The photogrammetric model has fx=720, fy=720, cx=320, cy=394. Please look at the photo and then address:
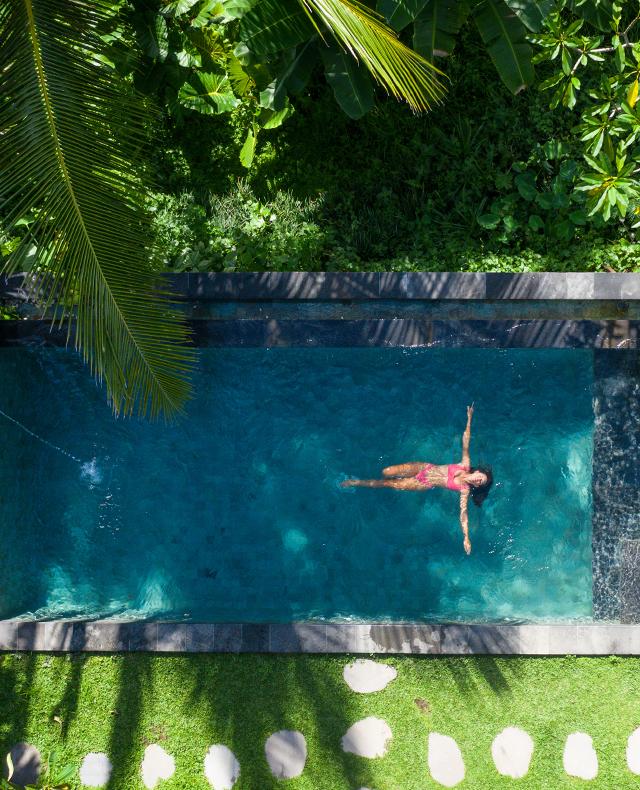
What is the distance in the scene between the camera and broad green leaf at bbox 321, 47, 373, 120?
582 cm

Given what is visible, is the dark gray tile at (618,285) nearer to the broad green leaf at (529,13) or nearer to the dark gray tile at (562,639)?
the broad green leaf at (529,13)

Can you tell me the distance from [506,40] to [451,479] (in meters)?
3.81

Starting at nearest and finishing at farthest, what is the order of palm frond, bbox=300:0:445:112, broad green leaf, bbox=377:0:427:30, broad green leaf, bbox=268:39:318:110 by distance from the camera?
palm frond, bbox=300:0:445:112, broad green leaf, bbox=377:0:427:30, broad green leaf, bbox=268:39:318:110

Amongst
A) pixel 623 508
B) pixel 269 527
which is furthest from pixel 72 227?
pixel 623 508

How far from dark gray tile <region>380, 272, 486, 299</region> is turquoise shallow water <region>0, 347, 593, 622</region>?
1.96 feet

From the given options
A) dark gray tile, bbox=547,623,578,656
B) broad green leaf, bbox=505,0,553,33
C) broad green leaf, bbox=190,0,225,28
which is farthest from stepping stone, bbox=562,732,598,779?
broad green leaf, bbox=190,0,225,28

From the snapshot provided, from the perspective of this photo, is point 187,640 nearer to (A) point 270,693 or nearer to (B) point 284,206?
(A) point 270,693

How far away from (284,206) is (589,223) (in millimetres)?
2879

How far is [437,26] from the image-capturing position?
5.63 m

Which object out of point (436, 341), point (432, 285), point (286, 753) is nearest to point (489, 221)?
point (432, 285)

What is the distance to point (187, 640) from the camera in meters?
6.31

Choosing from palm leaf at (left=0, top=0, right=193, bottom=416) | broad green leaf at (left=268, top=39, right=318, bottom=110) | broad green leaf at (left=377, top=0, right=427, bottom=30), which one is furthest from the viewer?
broad green leaf at (left=268, top=39, right=318, bottom=110)

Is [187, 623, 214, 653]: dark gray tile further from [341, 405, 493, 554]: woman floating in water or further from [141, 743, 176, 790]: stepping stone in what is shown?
[341, 405, 493, 554]: woman floating in water

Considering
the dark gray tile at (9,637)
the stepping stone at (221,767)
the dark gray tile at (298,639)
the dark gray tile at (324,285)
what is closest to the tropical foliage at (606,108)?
the dark gray tile at (324,285)
